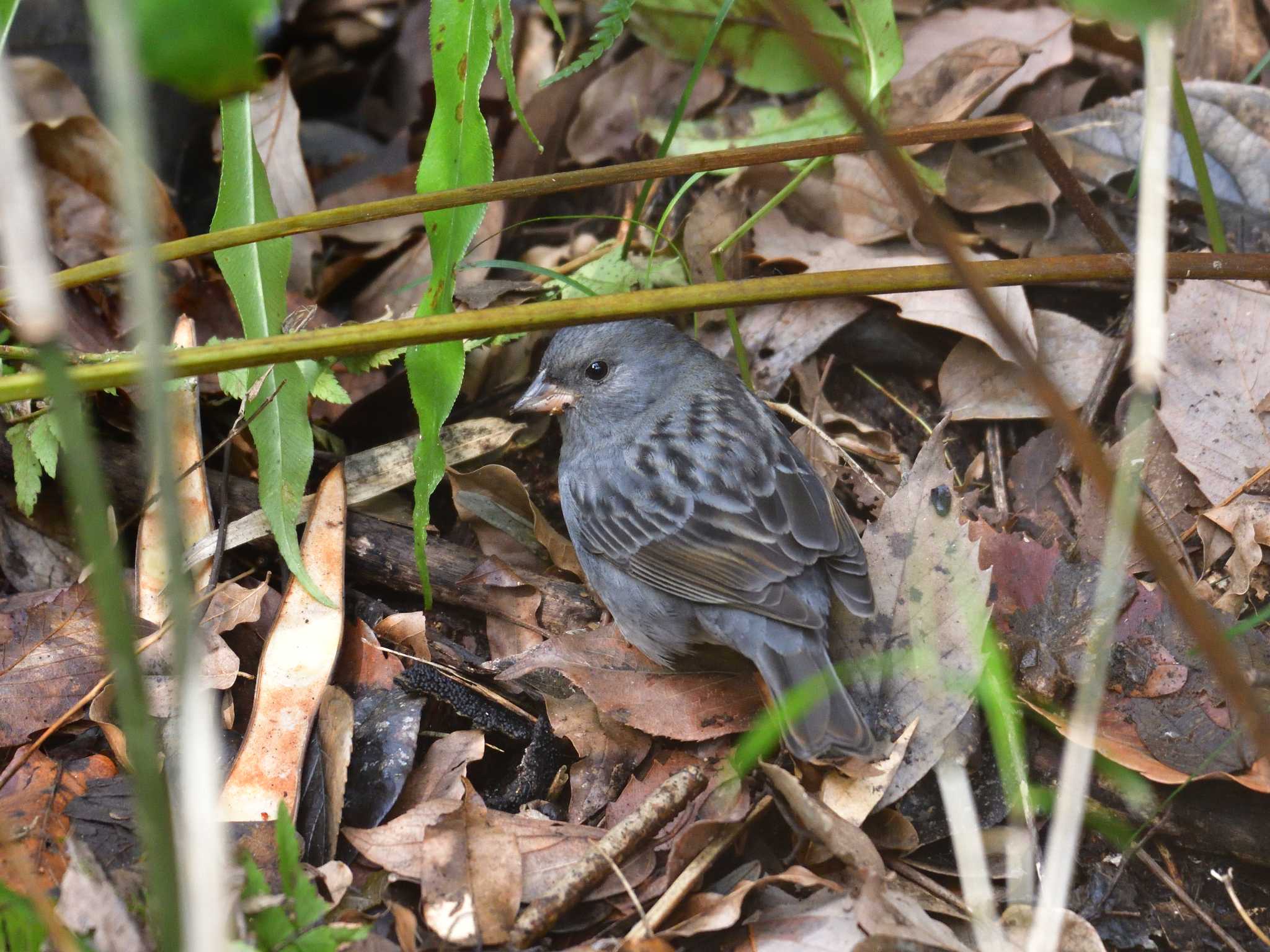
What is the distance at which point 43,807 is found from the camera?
2.93 m

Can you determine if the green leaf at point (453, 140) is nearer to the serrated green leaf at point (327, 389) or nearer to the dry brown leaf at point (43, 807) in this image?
the serrated green leaf at point (327, 389)

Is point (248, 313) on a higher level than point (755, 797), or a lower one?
higher

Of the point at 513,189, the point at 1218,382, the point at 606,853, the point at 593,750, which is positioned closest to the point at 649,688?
the point at 593,750

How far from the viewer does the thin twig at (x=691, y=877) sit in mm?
2676

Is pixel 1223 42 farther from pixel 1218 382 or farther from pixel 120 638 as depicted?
pixel 120 638

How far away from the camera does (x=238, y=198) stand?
328cm

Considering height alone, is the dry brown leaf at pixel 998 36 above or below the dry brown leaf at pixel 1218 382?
above

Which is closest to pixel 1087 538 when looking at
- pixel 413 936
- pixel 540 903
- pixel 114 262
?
pixel 540 903

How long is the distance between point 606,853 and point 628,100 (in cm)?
333

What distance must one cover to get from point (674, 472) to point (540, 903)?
1459 mm

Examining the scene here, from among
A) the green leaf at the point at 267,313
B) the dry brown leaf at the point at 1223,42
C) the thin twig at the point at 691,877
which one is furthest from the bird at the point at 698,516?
the dry brown leaf at the point at 1223,42

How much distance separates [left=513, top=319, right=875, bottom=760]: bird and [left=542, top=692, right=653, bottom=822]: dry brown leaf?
27cm

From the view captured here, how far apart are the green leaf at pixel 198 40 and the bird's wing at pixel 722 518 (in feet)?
7.55

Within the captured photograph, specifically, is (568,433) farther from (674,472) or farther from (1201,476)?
(1201,476)
